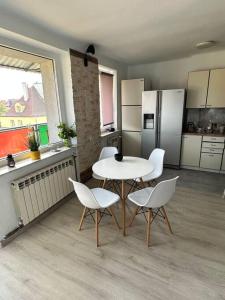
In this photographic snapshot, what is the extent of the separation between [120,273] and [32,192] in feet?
4.49

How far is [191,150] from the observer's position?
3.93 metres

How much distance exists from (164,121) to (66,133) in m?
2.21

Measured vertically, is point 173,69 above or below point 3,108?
above

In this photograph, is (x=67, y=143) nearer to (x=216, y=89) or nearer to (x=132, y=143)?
(x=132, y=143)

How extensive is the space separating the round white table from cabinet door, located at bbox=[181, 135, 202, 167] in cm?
187

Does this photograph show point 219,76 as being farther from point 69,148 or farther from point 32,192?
point 32,192

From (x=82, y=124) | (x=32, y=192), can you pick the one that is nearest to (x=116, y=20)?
(x=82, y=124)

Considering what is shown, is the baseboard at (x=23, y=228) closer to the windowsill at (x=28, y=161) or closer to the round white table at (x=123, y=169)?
the windowsill at (x=28, y=161)

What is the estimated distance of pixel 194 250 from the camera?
6.27 feet

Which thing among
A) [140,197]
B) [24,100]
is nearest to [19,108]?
[24,100]

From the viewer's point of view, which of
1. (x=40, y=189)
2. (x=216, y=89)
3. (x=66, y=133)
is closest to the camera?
(x=40, y=189)

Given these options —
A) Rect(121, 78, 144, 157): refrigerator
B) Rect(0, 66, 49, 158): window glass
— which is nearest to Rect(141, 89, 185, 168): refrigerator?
Rect(121, 78, 144, 157): refrigerator

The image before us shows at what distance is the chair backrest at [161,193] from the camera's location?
1.75m

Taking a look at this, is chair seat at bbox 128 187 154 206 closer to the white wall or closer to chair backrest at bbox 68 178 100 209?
chair backrest at bbox 68 178 100 209
